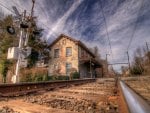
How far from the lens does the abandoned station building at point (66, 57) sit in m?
22.8

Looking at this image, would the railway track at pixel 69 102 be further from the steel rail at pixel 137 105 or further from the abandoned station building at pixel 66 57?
the abandoned station building at pixel 66 57

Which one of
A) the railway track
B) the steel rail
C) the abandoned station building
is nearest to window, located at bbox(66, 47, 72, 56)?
the abandoned station building

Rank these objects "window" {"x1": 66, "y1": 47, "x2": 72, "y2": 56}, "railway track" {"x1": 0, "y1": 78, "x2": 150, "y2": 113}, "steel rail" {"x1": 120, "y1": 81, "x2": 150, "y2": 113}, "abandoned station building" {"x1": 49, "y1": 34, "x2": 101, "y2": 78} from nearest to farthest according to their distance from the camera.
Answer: "steel rail" {"x1": 120, "y1": 81, "x2": 150, "y2": 113}
"railway track" {"x1": 0, "y1": 78, "x2": 150, "y2": 113}
"abandoned station building" {"x1": 49, "y1": 34, "x2": 101, "y2": 78}
"window" {"x1": 66, "y1": 47, "x2": 72, "y2": 56}

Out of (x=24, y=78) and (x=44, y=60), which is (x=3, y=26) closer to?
(x=44, y=60)

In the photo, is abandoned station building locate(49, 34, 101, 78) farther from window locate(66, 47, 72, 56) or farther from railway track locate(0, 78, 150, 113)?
railway track locate(0, 78, 150, 113)

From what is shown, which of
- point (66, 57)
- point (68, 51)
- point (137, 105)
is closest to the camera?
point (137, 105)

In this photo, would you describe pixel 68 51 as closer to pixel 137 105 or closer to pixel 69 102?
pixel 69 102

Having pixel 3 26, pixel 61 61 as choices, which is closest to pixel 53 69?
pixel 61 61

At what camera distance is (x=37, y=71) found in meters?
18.3

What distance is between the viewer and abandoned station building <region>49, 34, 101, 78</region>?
22.8 meters

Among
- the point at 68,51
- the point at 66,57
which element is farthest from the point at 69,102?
the point at 68,51

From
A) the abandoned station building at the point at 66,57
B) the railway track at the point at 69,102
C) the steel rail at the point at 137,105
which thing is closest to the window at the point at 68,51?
the abandoned station building at the point at 66,57

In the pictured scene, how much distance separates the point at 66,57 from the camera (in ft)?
77.6

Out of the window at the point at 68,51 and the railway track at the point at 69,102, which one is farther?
the window at the point at 68,51
